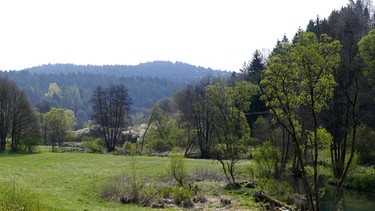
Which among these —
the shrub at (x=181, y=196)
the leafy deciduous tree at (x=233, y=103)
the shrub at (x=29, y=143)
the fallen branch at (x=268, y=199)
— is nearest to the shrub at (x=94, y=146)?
the shrub at (x=29, y=143)

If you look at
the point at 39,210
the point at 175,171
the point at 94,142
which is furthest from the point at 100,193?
the point at 94,142

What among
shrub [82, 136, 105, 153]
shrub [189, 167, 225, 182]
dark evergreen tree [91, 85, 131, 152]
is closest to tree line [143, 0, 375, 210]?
shrub [189, 167, 225, 182]

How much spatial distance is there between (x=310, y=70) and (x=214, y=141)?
43646 millimetres

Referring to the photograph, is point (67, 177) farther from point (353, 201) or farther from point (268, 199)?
point (353, 201)

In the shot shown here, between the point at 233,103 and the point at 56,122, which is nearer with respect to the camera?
the point at 233,103

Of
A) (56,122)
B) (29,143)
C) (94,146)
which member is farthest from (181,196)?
(56,122)

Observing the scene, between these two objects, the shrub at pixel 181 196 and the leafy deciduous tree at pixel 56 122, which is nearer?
the shrub at pixel 181 196

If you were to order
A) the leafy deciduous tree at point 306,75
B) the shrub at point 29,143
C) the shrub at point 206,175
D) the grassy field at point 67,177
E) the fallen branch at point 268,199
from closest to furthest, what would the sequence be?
the leafy deciduous tree at point 306,75 → the grassy field at point 67,177 → the fallen branch at point 268,199 → the shrub at point 206,175 → the shrub at point 29,143

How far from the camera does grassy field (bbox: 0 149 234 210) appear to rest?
19.7 metres

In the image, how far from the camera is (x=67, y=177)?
3017 cm

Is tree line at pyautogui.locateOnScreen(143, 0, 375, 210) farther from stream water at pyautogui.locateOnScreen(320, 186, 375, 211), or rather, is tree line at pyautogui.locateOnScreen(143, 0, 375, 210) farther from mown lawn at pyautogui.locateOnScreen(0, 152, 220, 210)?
mown lawn at pyautogui.locateOnScreen(0, 152, 220, 210)

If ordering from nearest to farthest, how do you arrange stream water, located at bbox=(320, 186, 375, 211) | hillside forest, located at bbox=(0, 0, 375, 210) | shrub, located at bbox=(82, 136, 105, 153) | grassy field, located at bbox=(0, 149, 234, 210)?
1. hillside forest, located at bbox=(0, 0, 375, 210)
2. grassy field, located at bbox=(0, 149, 234, 210)
3. stream water, located at bbox=(320, 186, 375, 211)
4. shrub, located at bbox=(82, 136, 105, 153)

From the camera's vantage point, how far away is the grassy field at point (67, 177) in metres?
19.7

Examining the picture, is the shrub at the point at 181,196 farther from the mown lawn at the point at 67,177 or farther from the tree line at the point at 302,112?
the tree line at the point at 302,112
